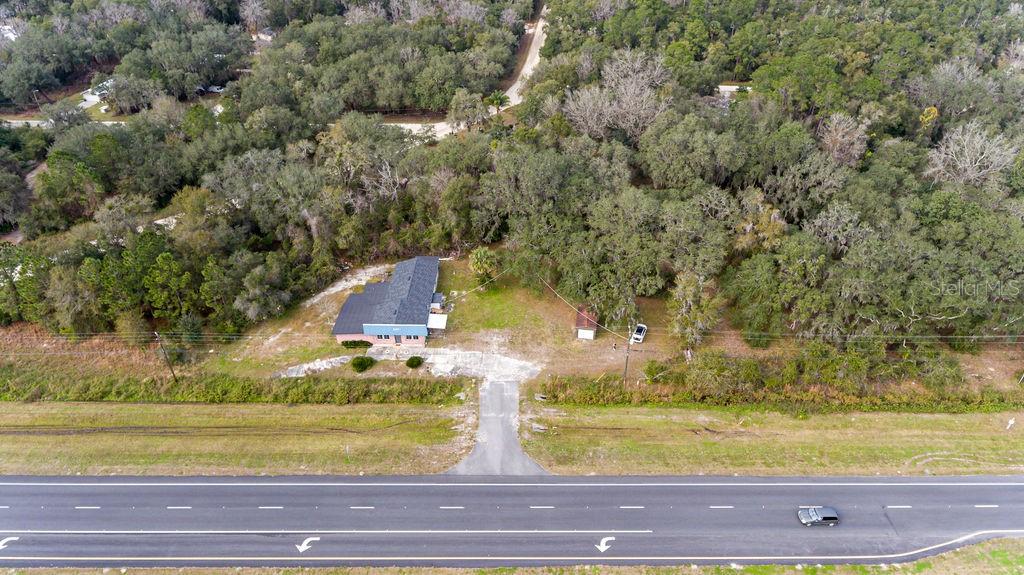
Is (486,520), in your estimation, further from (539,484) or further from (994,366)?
(994,366)

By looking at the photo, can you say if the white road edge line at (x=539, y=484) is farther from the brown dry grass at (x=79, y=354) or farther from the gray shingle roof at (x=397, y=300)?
the gray shingle roof at (x=397, y=300)

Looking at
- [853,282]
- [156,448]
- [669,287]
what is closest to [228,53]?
[156,448]

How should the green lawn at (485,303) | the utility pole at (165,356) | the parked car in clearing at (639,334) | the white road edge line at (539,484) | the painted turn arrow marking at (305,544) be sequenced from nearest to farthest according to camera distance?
the painted turn arrow marking at (305,544)
the white road edge line at (539,484)
the utility pole at (165,356)
the parked car in clearing at (639,334)
the green lawn at (485,303)

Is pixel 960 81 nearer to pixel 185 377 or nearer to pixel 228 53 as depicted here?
pixel 185 377

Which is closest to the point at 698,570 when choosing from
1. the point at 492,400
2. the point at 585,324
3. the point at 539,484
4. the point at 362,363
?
the point at 539,484

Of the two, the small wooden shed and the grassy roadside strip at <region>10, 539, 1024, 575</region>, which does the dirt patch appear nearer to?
the grassy roadside strip at <region>10, 539, 1024, 575</region>

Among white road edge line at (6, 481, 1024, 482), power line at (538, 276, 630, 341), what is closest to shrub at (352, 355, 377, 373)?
white road edge line at (6, 481, 1024, 482)

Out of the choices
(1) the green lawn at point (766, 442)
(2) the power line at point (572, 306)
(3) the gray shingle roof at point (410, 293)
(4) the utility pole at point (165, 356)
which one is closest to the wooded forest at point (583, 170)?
(2) the power line at point (572, 306)

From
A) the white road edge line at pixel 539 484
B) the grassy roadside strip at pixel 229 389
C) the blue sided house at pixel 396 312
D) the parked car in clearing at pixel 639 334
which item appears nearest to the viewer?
the white road edge line at pixel 539 484
